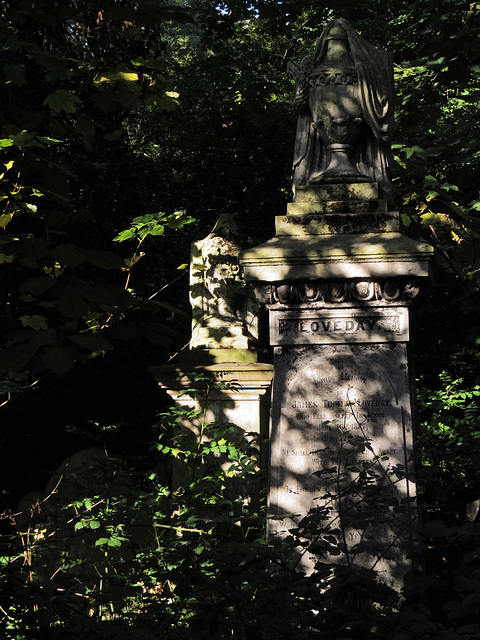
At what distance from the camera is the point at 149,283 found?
13.1 m

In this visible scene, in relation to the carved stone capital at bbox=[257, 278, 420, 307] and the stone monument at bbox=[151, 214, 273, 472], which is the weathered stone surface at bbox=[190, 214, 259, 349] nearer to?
the stone monument at bbox=[151, 214, 273, 472]

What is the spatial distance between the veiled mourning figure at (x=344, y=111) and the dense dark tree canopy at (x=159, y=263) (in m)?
0.34

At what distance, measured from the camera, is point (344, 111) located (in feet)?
19.1

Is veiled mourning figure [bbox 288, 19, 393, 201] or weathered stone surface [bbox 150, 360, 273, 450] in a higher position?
veiled mourning figure [bbox 288, 19, 393, 201]

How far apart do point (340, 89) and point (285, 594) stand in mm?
3529

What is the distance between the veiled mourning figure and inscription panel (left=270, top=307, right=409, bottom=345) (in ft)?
3.15

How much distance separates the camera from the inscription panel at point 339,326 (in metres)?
5.27

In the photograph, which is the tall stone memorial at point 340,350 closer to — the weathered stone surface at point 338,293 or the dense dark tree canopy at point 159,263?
the weathered stone surface at point 338,293

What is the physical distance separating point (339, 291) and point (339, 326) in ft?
0.71

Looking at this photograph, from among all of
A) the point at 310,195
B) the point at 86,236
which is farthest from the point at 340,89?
the point at 86,236

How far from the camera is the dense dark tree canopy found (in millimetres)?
3367

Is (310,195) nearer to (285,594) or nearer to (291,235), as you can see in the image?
(291,235)

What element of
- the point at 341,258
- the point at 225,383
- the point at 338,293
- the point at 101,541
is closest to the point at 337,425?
the point at 338,293

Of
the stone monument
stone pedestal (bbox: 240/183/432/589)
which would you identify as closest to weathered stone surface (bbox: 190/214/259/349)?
the stone monument
